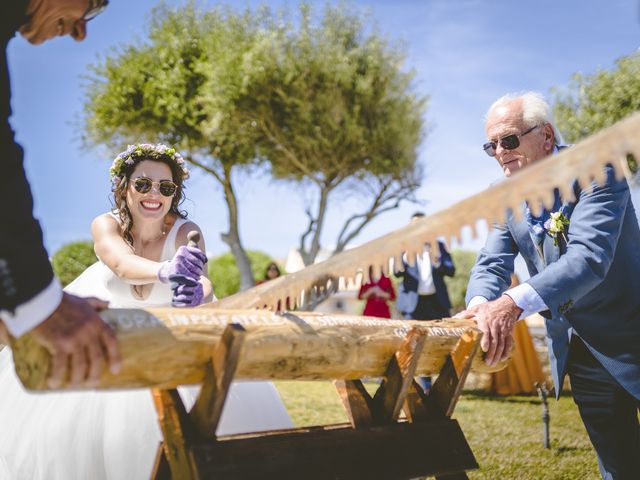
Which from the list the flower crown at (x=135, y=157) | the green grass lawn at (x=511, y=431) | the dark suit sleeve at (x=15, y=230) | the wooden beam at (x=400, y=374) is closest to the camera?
the dark suit sleeve at (x=15, y=230)

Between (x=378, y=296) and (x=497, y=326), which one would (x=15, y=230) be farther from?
(x=378, y=296)

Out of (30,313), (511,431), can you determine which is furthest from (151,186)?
(511,431)

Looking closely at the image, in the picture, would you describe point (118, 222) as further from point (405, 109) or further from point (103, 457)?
point (405, 109)

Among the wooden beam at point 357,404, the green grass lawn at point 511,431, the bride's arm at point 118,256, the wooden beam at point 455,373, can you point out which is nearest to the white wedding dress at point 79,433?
the bride's arm at point 118,256

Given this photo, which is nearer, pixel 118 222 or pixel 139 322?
pixel 139 322

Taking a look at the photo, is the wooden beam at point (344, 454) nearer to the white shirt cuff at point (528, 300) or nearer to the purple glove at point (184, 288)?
the white shirt cuff at point (528, 300)

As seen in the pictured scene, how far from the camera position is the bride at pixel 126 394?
3.07 m

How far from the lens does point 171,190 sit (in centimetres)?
393

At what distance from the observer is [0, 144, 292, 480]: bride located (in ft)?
10.1

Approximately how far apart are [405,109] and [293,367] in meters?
20.2

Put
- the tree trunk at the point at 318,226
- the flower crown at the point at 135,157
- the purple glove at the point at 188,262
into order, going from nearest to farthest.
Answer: the purple glove at the point at 188,262, the flower crown at the point at 135,157, the tree trunk at the point at 318,226

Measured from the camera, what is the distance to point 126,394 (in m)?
3.40

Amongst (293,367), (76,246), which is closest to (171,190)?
(293,367)

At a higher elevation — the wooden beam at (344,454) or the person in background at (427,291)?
the wooden beam at (344,454)
